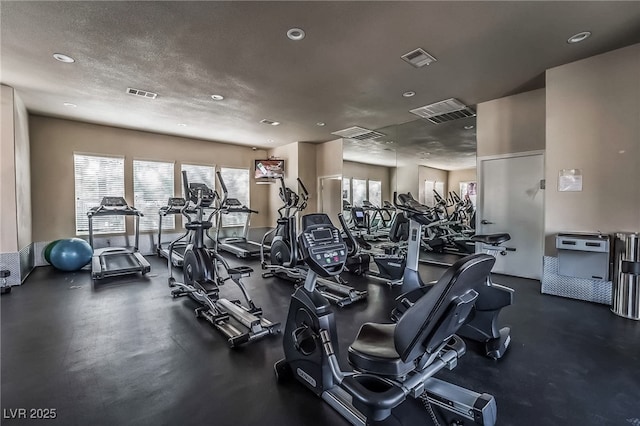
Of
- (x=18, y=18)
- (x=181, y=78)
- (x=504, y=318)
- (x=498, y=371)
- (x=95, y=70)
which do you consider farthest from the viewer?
(x=181, y=78)

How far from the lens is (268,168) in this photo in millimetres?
8812

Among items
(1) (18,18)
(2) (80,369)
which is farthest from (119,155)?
(2) (80,369)

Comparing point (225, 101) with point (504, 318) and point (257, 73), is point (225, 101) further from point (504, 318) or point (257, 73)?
point (504, 318)

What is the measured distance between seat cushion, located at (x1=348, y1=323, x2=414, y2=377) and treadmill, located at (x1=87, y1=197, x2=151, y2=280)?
201 inches

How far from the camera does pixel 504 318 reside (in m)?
3.34

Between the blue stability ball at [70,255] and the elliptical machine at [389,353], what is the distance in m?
5.52

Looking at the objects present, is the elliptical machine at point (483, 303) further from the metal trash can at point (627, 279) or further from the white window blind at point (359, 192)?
the white window blind at point (359, 192)

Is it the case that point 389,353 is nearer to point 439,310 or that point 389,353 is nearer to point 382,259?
point 439,310

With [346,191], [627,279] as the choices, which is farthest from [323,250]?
[346,191]

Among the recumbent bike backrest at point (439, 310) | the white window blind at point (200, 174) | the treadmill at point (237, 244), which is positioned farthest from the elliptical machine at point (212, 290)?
the white window blind at point (200, 174)

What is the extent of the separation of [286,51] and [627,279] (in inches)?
191

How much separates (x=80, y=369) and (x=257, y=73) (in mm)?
3843

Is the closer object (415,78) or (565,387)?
(565,387)

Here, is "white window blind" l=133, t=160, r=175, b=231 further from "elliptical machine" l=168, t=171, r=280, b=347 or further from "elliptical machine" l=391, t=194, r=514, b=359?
"elliptical machine" l=391, t=194, r=514, b=359
